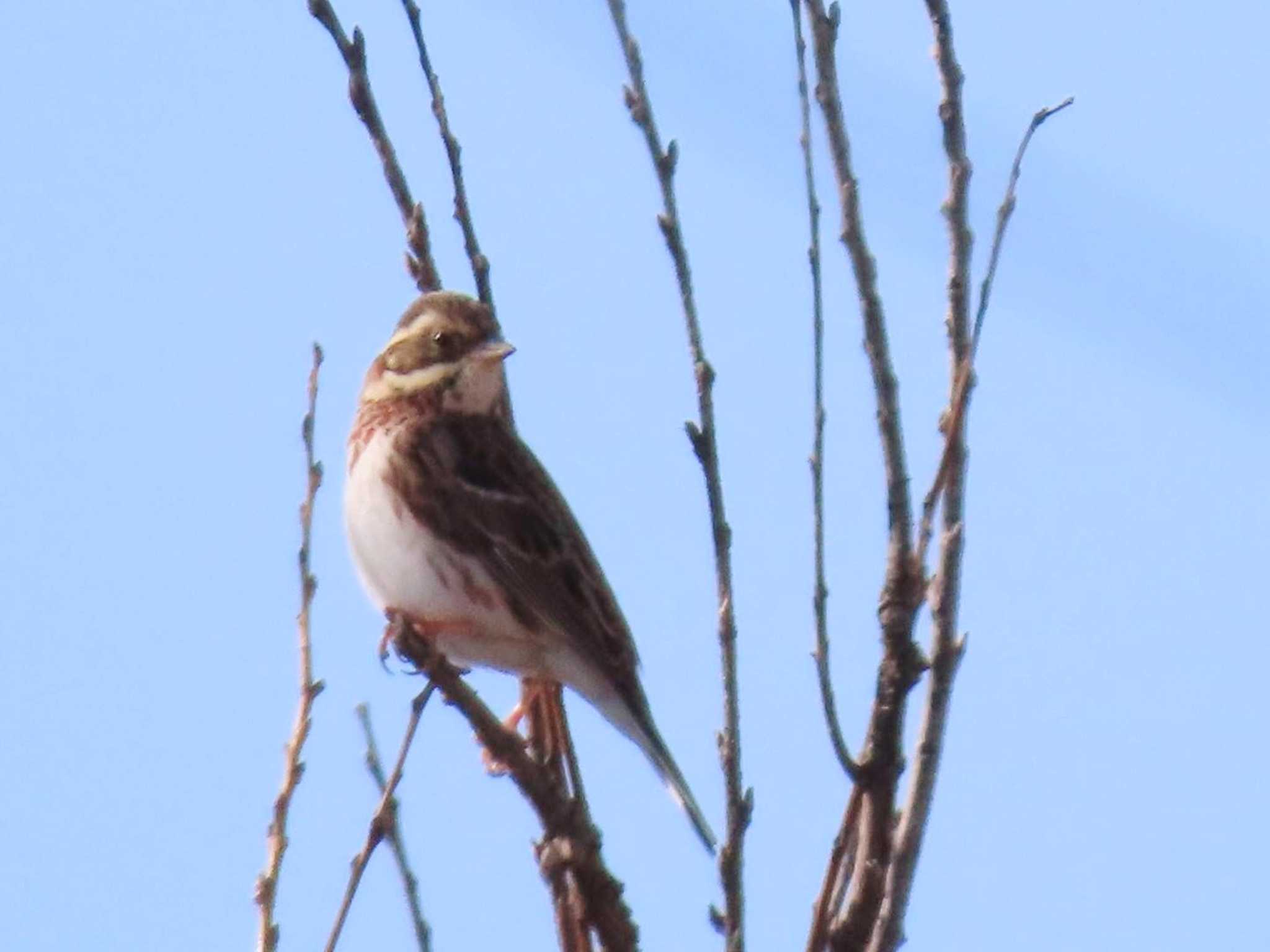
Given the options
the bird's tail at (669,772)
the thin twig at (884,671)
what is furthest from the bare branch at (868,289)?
the bird's tail at (669,772)

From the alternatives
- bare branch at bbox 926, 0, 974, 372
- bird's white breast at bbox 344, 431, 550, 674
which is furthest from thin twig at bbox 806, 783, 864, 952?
bird's white breast at bbox 344, 431, 550, 674

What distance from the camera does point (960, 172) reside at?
3.87m

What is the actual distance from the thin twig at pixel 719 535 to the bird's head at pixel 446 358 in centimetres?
311

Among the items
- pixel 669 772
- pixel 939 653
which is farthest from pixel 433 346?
pixel 939 653

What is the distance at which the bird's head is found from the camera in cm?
695

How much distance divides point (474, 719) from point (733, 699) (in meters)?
1.01

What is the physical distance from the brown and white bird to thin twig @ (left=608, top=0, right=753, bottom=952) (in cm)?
270

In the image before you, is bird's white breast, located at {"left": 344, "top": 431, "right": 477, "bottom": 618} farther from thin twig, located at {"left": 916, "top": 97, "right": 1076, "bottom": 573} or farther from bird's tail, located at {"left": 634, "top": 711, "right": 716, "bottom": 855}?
thin twig, located at {"left": 916, "top": 97, "right": 1076, "bottom": 573}

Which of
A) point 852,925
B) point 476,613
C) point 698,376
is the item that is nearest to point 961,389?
point 698,376

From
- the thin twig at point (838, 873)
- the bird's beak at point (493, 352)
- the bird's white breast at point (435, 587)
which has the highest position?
the bird's beak at point (493, 352)

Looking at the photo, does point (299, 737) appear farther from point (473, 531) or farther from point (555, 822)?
point (473, 531)

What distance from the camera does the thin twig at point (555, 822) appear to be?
3633mm

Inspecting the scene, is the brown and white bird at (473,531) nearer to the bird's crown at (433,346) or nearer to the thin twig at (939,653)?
the bird's crown at (433,346)

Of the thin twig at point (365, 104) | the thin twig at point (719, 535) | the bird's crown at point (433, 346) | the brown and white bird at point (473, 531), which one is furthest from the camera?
the bird's crown at point (433, 346)
